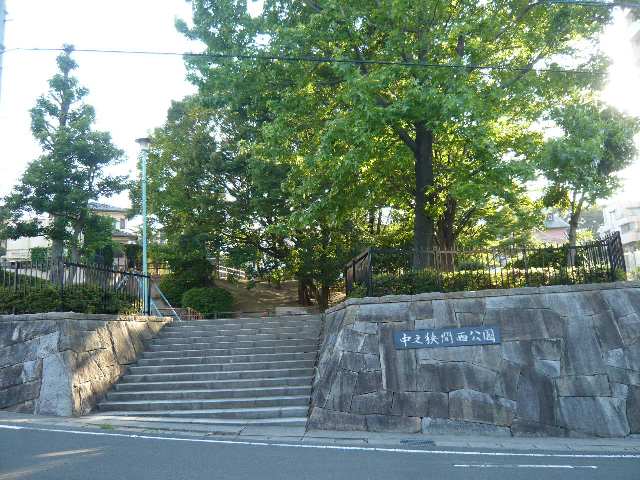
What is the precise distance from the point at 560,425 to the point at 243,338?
771 cm

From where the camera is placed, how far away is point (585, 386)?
Result: 31.1 feet

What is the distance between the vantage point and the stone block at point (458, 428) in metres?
9.33

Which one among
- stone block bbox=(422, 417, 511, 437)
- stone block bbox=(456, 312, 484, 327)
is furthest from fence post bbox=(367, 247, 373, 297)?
stone block bbox=(422, 417, 511, 437)

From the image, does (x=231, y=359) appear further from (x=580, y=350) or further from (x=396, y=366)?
(x=580, y=350)

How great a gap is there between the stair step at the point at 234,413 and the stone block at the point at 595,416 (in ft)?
15.7

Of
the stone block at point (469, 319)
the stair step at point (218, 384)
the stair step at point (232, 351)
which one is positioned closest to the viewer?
the stone block at point (469, 319)

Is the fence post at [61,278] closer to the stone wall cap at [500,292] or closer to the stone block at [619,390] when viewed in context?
A: the stone wall cap at [500,292]

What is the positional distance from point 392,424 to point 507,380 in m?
→ 2.29

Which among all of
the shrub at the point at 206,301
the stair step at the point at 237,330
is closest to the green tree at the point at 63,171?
the shrub at the point at 206,301

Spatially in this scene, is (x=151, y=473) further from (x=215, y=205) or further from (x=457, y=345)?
(x=215, y=205)

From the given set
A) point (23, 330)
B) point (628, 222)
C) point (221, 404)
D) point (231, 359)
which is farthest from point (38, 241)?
point (628, 222)

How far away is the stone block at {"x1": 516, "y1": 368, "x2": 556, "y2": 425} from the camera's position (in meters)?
9.35

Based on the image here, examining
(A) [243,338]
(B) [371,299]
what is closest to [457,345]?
(B) [371,299]

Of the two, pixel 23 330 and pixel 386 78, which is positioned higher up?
pixel 386 78
